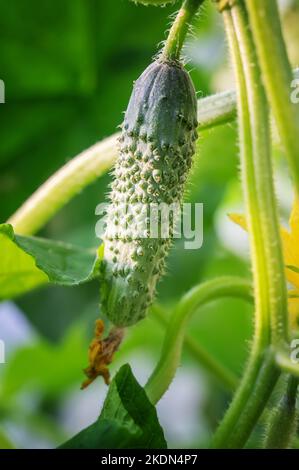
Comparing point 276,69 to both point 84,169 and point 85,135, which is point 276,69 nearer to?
point 84,169

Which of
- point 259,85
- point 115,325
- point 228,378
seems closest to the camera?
point 259,85

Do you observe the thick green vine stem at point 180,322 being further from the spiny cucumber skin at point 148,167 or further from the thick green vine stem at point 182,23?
the thick green vine stem at point 182,23

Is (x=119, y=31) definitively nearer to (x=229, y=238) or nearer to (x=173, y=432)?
(x=229, y=238)

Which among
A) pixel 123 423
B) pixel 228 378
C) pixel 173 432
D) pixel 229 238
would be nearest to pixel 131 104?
pixel 123 423

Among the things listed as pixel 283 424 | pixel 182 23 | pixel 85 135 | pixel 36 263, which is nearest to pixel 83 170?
pixel 36 263

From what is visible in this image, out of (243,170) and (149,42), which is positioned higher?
(149,42)
